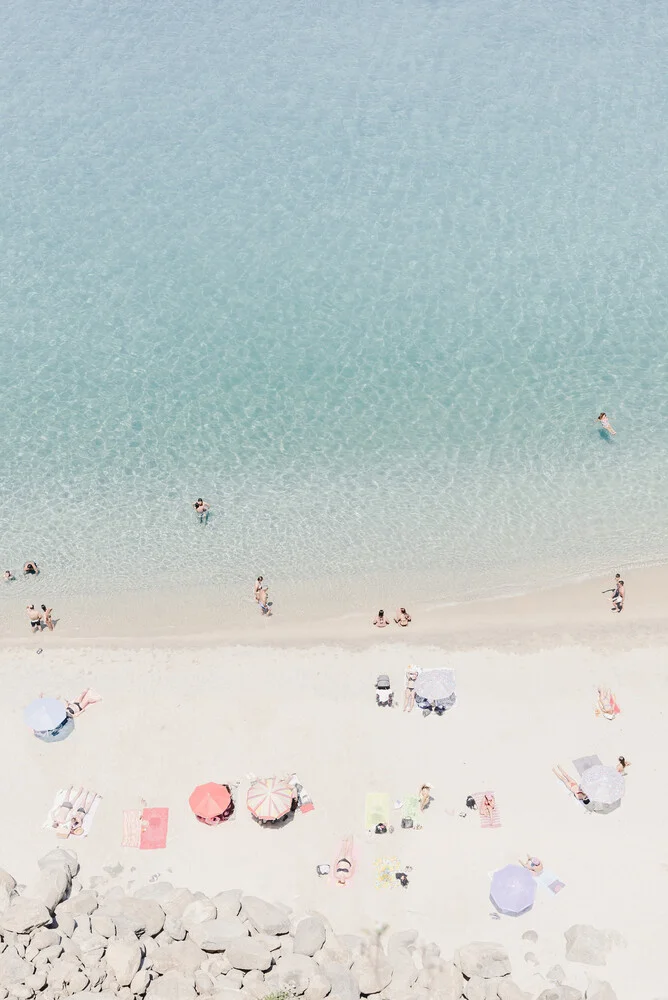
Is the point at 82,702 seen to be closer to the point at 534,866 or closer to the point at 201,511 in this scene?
the point at 201,511

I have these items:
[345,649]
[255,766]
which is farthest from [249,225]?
[255,766]

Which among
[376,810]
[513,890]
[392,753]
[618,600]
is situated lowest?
[513,890]

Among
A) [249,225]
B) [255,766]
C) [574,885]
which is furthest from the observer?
[249,225]

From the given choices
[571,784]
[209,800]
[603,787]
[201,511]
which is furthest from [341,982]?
[201,511]

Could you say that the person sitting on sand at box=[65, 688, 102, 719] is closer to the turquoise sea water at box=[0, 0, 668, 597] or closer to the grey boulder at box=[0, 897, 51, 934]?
the turquoise sea water at box=[0, 0, 668, 597]

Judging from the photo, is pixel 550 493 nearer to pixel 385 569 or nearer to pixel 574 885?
pixel 385 569
